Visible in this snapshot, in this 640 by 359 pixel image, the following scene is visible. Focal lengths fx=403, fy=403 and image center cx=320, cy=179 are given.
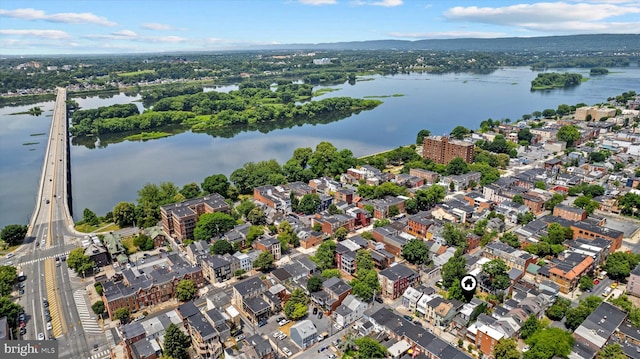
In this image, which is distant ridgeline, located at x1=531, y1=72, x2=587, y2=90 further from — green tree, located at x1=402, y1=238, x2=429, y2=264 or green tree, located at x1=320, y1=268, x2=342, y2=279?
green tree, located at x1=320, y1=268, x2=342, y2=279

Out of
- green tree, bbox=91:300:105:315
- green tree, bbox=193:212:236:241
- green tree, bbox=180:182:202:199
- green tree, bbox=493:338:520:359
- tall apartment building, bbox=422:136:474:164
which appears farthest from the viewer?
tall apartment building, bbox=422:136:474:164

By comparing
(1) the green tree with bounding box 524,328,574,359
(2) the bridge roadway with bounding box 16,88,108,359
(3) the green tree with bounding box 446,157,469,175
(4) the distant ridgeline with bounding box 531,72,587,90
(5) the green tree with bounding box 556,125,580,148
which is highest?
(4) the distant ridgeline with bounding box 531,72,587,90

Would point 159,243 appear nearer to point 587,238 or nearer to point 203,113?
point 587,238

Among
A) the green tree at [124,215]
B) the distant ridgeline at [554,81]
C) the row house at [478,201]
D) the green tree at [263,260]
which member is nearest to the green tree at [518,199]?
the row house at [478,201]

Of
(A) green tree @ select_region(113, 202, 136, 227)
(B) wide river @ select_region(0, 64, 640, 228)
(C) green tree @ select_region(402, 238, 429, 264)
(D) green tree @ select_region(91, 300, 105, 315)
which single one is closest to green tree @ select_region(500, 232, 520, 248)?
(C) green tree @ select_region(402, 238, 429, 264)

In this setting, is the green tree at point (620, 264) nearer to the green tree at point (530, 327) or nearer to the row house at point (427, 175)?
the green tree at point (530, 327)

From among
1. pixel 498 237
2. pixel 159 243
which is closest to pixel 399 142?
pixel 498 237
